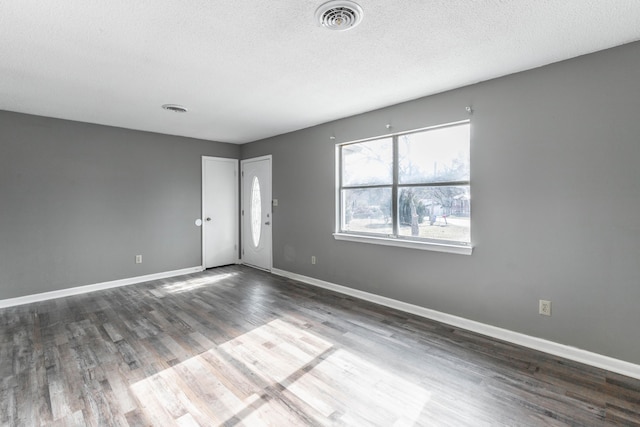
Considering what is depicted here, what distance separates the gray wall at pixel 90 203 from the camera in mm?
3834

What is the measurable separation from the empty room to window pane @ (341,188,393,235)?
0.10 feet

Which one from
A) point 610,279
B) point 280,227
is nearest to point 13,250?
point 280,227

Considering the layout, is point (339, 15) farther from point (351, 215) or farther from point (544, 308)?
point (544, 308)

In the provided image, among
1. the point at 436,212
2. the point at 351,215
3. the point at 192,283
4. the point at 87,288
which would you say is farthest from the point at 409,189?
the point at 87,288

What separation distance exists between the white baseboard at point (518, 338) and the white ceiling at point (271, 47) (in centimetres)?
240

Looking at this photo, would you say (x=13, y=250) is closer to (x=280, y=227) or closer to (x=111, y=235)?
(x=111, y=235)

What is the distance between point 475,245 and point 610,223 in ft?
3.30

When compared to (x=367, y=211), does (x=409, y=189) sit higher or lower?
higher

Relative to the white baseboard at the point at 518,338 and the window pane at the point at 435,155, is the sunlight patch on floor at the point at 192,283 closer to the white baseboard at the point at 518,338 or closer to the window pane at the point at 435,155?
the white baseboard at the point at 518,338

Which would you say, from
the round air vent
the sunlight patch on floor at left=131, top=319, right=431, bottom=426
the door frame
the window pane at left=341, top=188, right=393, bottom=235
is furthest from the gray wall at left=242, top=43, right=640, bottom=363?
the door frame

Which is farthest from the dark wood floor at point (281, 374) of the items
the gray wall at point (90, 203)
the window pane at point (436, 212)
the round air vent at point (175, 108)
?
the round air vent at point (175, 108)

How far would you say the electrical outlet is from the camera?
2600 millimetres

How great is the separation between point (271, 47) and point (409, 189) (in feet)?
7.16

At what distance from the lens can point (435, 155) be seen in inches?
132
